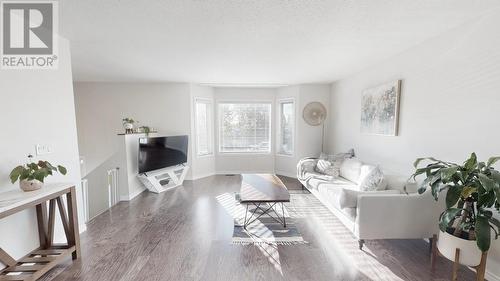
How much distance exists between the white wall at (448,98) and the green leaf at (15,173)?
4.05 meters

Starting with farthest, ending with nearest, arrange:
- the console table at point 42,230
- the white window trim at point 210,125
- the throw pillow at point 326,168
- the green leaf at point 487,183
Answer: the white window trim at point 210,125, the throw pillow at point 326,168, the console table at point 42,230, the green leaf at point 487,183

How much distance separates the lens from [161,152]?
167 inches

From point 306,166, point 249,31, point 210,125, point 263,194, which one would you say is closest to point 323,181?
point 306,166

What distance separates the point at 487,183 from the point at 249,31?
229cm

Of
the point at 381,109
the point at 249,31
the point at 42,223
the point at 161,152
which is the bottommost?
the point at 42,223

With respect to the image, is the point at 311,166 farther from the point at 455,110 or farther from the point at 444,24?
the point at 444,24

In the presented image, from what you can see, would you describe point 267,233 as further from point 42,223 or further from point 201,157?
point 201,157

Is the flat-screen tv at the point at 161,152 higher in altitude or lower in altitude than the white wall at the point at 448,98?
lower

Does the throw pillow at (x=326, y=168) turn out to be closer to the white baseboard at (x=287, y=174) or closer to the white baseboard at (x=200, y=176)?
the white baseboard at (x=287, y=174)

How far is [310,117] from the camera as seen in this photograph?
16.4 ft

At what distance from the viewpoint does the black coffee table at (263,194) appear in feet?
8.42

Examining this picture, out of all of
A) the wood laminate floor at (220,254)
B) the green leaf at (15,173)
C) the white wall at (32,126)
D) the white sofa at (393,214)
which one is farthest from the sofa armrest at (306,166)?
the green leaf at (15,173)

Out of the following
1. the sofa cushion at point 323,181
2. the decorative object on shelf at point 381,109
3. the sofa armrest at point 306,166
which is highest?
the decorative object on shelf at point 381,109

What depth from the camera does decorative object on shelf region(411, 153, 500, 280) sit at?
144 cm
